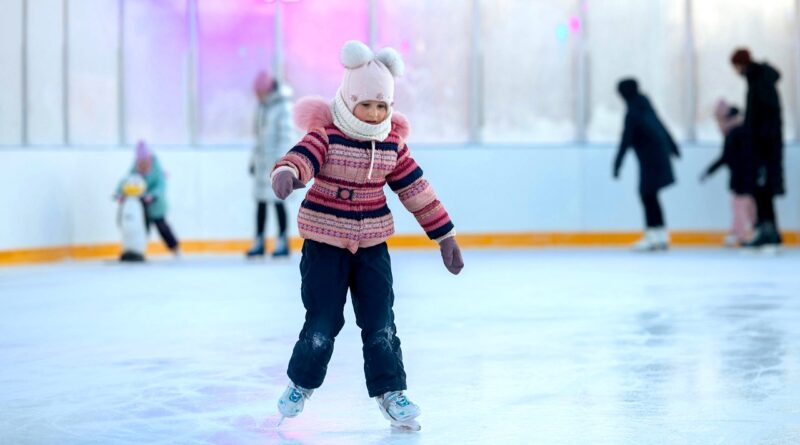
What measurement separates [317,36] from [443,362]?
1073 centimetres

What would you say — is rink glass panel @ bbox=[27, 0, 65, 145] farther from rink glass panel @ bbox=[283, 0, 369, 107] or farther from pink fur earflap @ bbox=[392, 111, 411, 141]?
pink fur earflap @ bbox=[392, 111, 411, 141]

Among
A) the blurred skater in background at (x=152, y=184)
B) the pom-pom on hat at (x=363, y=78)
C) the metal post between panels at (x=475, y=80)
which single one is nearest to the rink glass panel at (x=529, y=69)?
the metal post between panels at (x=475, y=80)

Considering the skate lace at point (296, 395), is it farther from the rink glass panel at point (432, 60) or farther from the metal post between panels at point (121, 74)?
the rink glass panel at point (432, 60)

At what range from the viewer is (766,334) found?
6172 mm

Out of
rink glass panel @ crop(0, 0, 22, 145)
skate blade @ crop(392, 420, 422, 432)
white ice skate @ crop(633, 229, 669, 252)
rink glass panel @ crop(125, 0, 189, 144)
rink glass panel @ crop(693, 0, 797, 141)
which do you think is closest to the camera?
skate blade @ crop(392, 420, 422, 432)

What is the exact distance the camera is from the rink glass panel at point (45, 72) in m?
→ 13.2

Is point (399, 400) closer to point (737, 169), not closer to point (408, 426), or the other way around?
point (408, 426)

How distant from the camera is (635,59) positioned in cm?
1581

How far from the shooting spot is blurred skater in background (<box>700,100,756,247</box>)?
14.0 m

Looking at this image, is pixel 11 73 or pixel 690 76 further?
pixel 690 76

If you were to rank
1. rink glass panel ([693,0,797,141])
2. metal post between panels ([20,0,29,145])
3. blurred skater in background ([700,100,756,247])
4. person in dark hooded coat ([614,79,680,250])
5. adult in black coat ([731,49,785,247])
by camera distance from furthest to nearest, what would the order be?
1. rink glass panel ([693,0,797,141])
2. blurred skater in background ([700,100,756,247])
3. person in dark hooded coat ([614,79,680,250])
4. metal post between panels ([20,0,29,145])
5. adult in black coat ([731,49,785,247])

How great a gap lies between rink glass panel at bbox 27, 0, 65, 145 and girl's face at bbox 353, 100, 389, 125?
32.0 ft

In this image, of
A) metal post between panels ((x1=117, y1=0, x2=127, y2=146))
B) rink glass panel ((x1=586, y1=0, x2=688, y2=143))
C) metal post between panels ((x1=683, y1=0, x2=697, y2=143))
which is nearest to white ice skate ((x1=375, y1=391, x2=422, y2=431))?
metal post between panels ((x1=117, y1=0, x2=127, y2=146))

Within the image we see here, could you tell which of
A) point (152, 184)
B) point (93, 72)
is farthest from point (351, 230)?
point (93, 72)
